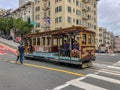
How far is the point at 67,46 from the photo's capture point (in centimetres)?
1797

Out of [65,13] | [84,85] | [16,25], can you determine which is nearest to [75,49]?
[84,85]

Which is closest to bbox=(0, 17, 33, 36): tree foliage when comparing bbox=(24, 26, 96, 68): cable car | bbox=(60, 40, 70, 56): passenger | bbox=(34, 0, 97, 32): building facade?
bbox=(34, 0, 97, 32): building facade

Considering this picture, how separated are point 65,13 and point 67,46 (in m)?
37.7

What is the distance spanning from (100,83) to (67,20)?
45484 mm

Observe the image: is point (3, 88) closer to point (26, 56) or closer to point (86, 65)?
point (86, 65)

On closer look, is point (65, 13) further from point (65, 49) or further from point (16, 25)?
point (65, 49)

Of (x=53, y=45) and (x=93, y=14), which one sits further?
(x=93, y=14)

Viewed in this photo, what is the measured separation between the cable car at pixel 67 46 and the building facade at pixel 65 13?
28496 millimetres

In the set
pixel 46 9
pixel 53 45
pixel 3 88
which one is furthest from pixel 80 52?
pixel 46 9

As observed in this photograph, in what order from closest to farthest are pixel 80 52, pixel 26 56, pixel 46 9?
pixel 80 52 < pixel 26 56 < pixel 46 9

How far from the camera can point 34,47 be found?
22516 mm

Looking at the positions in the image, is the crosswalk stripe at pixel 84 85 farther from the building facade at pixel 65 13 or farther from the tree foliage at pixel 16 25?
the tree foliage at pixel 16 25

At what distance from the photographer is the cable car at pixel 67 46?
16.2 metres

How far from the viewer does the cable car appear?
1625 cm
